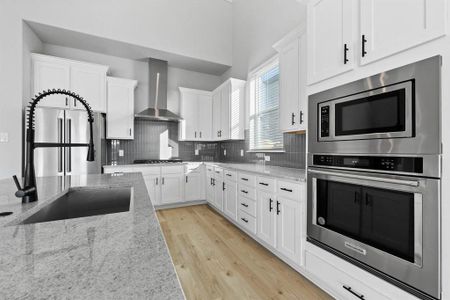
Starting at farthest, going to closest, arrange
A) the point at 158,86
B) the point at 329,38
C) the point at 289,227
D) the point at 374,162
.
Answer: the point at 158,86
the point at 289,227
the point at 329,38
the point at 374,162

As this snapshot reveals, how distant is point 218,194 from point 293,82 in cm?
218

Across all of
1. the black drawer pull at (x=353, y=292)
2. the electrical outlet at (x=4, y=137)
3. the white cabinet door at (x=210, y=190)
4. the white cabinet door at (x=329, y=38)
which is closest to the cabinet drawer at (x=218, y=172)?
the white cabinet door at (x=210, y=190)

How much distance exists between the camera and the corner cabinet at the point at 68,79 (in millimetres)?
3125

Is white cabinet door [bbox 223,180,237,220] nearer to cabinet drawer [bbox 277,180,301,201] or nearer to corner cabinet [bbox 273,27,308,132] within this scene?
cabinet drawer [bbox 277,180,301,201]

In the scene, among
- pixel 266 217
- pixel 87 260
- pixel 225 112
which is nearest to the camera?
pixel 87 260

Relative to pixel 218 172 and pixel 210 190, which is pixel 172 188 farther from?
pixel 218 172

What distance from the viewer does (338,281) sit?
4.87 ft

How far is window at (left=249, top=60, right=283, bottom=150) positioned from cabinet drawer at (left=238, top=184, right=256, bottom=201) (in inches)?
32.6

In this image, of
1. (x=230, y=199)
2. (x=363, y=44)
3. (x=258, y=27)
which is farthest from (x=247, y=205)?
(x=258, y=27)

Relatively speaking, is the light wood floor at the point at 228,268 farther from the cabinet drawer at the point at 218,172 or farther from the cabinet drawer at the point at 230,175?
the cabinet drawer at the point at 218,172

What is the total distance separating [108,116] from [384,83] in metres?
3.94

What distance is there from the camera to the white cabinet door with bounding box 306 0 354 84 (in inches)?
57.3

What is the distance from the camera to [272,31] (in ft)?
10.7

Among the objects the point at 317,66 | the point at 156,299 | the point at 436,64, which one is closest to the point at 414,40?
the point at 436,64
